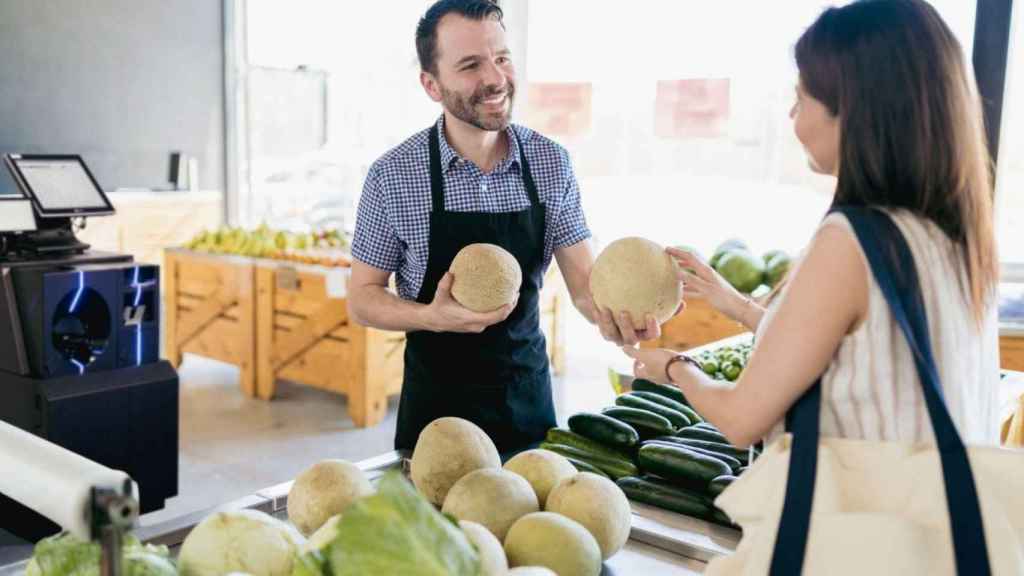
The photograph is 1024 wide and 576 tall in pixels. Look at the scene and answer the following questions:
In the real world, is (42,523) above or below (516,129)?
below

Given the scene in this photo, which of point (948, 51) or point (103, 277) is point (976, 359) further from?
point (103, 277)

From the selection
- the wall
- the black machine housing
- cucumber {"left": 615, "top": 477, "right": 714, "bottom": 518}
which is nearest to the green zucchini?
cucumber {"left": 615, "top": 477, "right": 714, "bottom": 518}

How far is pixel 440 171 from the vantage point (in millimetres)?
2410

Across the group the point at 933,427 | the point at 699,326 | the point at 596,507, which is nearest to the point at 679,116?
the point at 699,326

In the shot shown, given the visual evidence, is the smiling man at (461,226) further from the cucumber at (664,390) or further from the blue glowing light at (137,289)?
the blue glowing light at (137,289)

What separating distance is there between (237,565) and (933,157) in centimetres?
100

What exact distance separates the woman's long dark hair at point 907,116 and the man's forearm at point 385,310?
117cm

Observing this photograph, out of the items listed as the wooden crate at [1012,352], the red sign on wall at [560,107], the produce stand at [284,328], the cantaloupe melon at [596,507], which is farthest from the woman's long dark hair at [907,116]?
the red sign on wall at [560,107]

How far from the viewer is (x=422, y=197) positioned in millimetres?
2396

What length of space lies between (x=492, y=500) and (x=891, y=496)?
21.3 inches

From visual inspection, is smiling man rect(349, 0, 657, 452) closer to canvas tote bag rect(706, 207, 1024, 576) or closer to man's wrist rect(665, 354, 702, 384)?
man's wrist rect(665, 354, 702, 384)

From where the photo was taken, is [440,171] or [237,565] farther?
[440,171]

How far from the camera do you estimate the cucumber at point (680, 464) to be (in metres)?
1.80

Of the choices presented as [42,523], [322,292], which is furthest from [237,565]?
[322,292]
